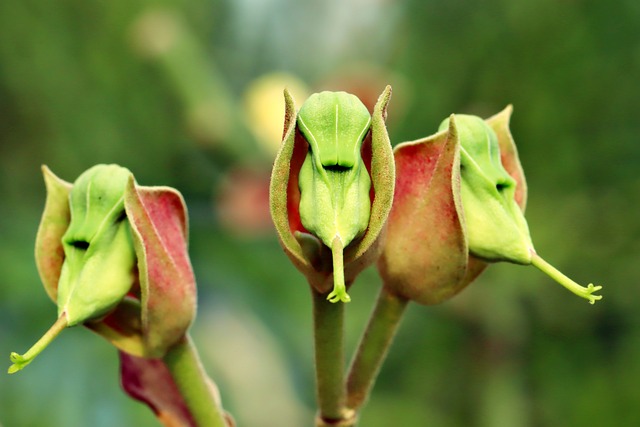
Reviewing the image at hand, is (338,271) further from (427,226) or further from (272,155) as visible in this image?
(272,155)

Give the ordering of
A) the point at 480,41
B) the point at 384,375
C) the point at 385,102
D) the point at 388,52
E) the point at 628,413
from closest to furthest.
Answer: the point at 385,102, the point at 628,413, the point at 384,375, the point at 480,41, the point at 388,52

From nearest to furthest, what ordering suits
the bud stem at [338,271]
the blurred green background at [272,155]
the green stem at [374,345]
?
the bud stem at [338,271] < the green stem at [374,345] < the blurred green background at [272,155]

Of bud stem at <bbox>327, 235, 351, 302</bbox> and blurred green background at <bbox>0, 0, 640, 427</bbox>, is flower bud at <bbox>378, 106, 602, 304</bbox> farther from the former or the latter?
blurred green background at <bbox>0, 0, 640, 427</bbox>

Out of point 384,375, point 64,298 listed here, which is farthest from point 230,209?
point 64,298

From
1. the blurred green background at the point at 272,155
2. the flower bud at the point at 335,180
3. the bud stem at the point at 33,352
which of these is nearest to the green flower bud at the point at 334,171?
the flower bud at the point at 335,180

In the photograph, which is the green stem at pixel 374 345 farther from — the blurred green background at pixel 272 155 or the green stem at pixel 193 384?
the blurred green background at pixel 272 155

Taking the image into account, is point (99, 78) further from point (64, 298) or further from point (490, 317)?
point (64, 298)
